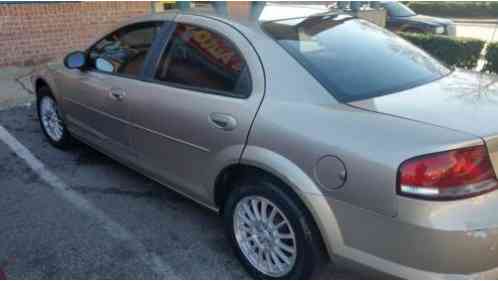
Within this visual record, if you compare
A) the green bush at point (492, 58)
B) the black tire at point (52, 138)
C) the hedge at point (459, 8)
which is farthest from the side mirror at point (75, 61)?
the hedge at point (459, 8)

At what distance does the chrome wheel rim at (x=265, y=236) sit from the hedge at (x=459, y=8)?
24.3 meters

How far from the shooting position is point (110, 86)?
3.60 meters

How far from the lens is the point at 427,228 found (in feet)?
6.41

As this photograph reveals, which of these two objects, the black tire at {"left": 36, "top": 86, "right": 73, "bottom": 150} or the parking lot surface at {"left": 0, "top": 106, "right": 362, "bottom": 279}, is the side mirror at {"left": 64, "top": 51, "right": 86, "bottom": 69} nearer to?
the black tire at {"left": 36, "top": 86, "right": 73, "bottom": 150}

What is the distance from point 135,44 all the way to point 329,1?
1420 centimetres

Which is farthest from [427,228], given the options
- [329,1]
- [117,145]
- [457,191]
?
Result: [329,1]

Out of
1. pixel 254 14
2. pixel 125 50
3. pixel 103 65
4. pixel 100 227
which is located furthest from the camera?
pixel 103 65

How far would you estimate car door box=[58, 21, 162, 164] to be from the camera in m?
3.48

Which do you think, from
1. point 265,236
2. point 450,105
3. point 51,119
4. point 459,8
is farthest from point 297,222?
point 459,8

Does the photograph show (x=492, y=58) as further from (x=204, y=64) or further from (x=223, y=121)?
(x=223, y=121)

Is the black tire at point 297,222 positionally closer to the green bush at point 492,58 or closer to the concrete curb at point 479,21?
the green bush at point 492,58

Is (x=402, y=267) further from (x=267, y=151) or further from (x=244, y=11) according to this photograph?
(x=244, y=11)

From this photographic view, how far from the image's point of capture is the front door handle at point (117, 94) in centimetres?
345

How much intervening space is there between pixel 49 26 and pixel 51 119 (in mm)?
4511
